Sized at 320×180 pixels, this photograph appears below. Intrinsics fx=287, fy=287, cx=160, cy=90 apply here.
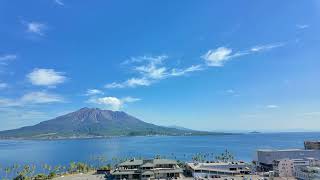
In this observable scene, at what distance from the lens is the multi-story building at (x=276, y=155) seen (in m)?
82.3

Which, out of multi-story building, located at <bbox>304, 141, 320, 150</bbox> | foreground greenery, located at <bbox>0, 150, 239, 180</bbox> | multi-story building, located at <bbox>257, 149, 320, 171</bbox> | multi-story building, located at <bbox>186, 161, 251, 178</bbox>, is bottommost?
foreground greenery, located at <bbox>0, 150, 239, 180</bbox>

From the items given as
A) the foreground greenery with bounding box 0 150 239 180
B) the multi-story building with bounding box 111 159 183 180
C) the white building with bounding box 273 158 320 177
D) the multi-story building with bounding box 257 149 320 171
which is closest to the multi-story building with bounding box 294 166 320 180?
the white building with bounding box 273 158 320 177

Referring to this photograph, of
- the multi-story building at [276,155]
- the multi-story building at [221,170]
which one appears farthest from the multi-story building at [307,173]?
the multi-story building at [276,155]

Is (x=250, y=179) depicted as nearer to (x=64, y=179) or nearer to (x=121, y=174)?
(x=121, y=174)

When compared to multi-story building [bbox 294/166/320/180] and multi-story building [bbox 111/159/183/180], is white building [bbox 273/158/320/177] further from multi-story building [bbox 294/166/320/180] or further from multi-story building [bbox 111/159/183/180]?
multi-story building [bbox 111/159/183/180]

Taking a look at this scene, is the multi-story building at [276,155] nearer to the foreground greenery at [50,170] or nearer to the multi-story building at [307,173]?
the multi-story building at [307,173]

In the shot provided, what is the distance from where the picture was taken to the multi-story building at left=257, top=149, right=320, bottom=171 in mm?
82312

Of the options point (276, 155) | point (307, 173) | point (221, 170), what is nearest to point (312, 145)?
point (276, 155)

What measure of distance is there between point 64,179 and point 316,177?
58837 mm

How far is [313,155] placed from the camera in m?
85.8

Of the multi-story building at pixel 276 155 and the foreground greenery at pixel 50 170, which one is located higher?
the multi-story building at pixel 276 155

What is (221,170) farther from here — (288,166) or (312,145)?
(312,145)

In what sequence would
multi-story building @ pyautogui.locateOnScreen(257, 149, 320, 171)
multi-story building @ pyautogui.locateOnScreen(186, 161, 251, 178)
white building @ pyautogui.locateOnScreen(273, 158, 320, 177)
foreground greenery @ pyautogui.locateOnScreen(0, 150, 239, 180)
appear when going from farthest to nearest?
multi-story building @ pyautogui.locateOnScreen(257, 149, 320, 171) → foreground greenery @ pyautogui.locateOnScreen(0, 150, 239, 180) → multi-story building @ pyautogui.locateOnScreen(186, 161, 251, 178) → white building @ pyautogui.locateOnScreen(273, 158, 320, 177)

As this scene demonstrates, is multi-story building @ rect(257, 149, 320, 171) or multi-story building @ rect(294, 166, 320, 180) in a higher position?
multi-story building @ rect(257, 149, 320, 171)
